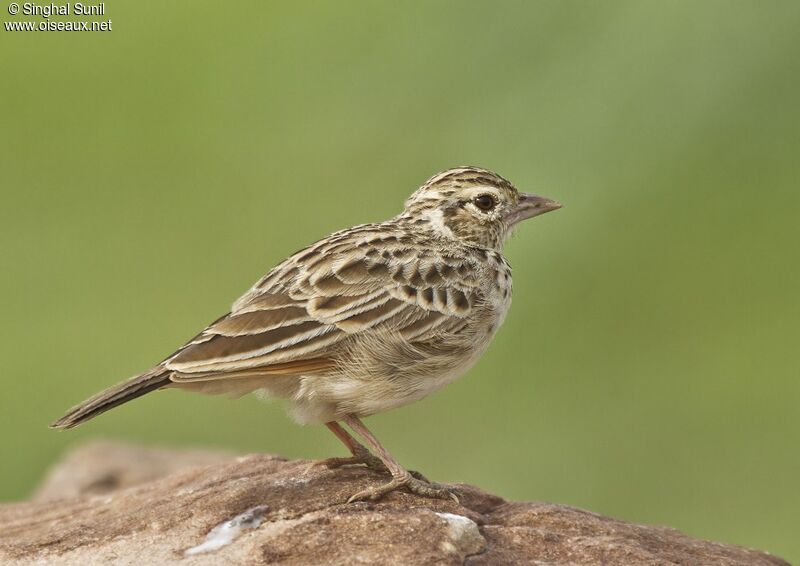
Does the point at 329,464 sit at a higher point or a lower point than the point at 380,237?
lower

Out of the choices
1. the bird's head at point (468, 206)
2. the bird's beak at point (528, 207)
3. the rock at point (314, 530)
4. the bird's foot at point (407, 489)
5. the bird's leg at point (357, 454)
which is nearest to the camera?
the rock at point (314, 530)

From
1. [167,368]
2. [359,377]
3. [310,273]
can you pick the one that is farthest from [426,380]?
[167,368]

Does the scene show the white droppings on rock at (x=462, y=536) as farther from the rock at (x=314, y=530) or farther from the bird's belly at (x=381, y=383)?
the bird's belly at (x=381, y=383)

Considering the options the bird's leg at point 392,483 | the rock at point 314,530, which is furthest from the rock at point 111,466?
the bird's leg at point 392,483

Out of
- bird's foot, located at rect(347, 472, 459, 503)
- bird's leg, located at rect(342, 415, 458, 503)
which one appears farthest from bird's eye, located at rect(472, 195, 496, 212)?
bird's foot, located at rect(347, 472, 459, 503)

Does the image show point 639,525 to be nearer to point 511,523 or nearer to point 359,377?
point 511,523

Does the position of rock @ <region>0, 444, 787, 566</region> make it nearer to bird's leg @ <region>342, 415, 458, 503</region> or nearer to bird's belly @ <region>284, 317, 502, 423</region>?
bird's leg @ <region>342, 415, 458, 503</region>
